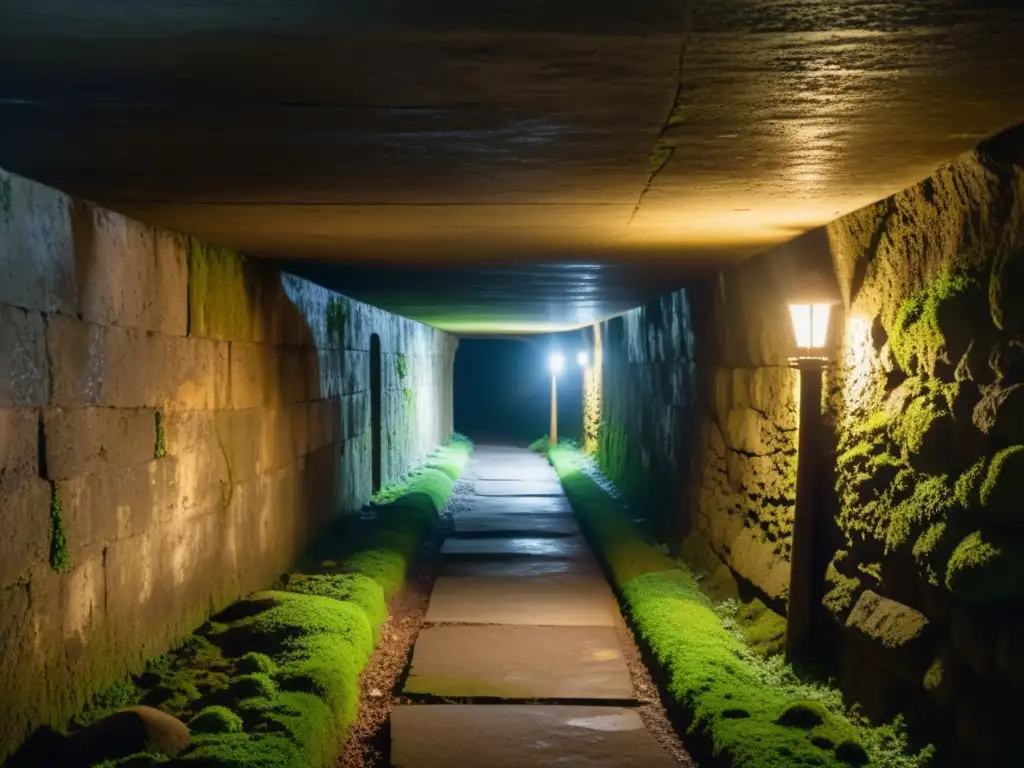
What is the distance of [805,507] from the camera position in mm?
5012

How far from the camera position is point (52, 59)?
227 centimetres

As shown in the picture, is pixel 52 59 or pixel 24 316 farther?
pixel 24 316

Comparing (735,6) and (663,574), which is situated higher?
(735,6)

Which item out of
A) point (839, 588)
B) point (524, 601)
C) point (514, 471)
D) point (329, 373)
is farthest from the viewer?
point (514, 471)

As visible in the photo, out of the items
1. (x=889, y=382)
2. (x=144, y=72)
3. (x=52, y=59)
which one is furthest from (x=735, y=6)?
(x=889, y=382)

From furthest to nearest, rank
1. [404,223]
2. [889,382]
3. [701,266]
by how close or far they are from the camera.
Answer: [701,266], [404,223], [889,382]

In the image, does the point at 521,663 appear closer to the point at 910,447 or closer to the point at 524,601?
the point at 524,601

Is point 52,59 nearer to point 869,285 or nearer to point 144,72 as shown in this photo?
point 144,72

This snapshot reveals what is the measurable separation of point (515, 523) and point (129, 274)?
23.3 feet

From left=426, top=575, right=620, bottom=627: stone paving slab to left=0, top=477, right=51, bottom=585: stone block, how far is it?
11.3ft

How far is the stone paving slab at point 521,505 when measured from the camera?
471 inches

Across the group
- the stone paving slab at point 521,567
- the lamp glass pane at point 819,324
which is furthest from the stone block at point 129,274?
the stone paving slab at point 521,567

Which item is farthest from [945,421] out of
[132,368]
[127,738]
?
[132,368]

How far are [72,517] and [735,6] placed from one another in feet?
11.3
